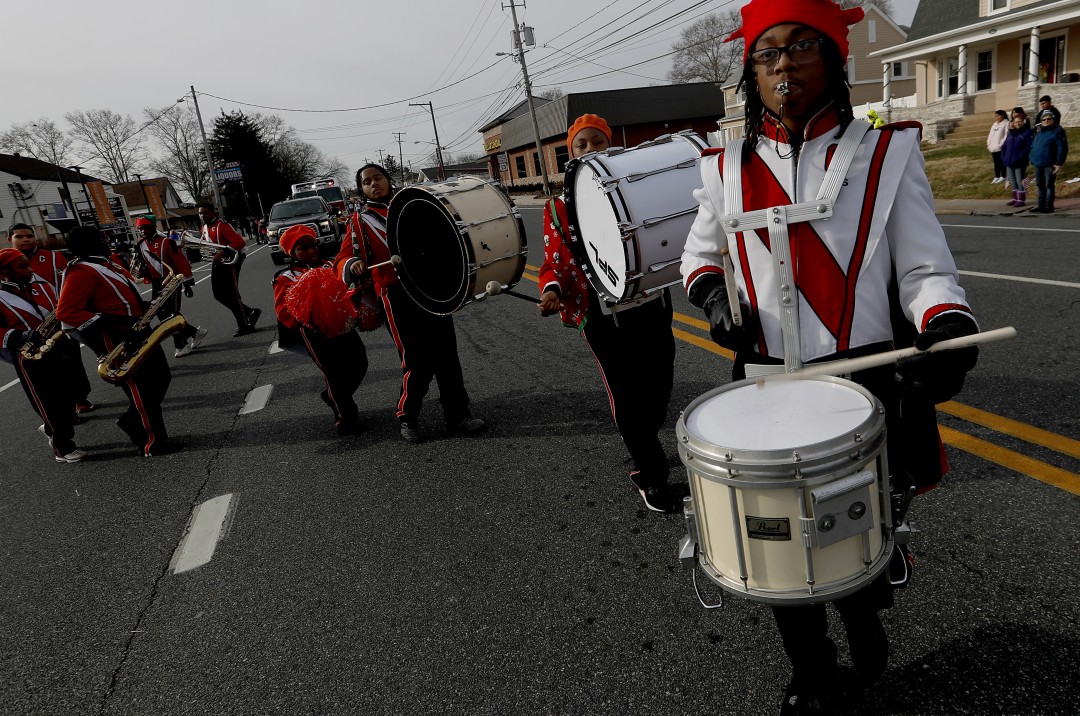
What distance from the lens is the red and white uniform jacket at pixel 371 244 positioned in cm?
460

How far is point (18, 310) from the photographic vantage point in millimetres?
5758

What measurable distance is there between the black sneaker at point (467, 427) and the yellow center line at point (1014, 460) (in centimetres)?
297

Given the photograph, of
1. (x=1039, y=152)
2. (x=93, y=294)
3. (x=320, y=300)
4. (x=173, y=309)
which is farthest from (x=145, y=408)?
(x=1039, y=152)

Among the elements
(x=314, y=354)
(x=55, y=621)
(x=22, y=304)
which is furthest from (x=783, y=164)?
(x=22, y=304)

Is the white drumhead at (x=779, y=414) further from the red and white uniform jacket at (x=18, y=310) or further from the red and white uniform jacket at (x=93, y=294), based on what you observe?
the red and white uniform jacket at (x=18, y=310)

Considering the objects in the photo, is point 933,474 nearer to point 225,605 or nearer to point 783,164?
point 783,164

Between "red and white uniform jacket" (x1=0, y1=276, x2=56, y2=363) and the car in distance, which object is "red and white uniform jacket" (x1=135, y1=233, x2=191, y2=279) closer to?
"red and white uniform jacket" (x1=0, y1=276, x2=56, y2=363)

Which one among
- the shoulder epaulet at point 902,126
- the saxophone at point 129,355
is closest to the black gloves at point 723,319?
the shoulder epaulet at point 902,126

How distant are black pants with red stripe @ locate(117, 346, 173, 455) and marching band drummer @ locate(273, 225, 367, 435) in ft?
3.59

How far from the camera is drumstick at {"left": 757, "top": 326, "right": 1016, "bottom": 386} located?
1.44m

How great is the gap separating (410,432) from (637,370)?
2120 millimetres

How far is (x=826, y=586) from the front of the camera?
1.60 metres

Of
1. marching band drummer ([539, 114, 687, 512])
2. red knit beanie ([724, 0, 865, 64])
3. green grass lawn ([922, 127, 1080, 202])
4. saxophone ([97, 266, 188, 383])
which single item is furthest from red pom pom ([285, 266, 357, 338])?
green grass lawn ([922, 127, 1080, 202])

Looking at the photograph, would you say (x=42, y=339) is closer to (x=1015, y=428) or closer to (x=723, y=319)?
(x=723, y=319)
